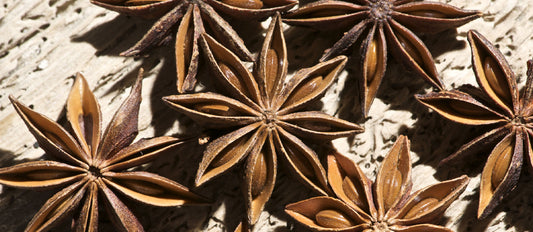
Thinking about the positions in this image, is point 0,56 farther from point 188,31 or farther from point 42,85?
point 188,31

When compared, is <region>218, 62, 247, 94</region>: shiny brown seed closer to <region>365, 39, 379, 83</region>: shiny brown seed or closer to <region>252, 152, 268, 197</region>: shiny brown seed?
<region>252, 152, 268, 197</region>: shiny brown seed

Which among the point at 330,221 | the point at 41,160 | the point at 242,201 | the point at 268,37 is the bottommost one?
the point at 330,221

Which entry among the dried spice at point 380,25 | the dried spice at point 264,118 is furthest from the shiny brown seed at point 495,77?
the dried spice at point 264,118

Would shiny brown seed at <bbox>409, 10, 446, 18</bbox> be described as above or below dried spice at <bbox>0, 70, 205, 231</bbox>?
above

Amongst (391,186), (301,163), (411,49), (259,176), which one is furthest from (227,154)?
(411,49)

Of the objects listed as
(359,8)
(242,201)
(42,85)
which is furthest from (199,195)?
(359,8)

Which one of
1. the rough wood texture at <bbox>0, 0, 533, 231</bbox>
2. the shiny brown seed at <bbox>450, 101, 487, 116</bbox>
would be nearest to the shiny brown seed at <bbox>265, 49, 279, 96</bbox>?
the rough wood texture at <bbox>0, 0, 533, 231</bbox>

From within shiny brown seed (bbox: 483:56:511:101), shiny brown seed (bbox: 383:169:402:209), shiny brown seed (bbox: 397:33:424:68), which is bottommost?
shiny brown seed (bbox: 383:169:402:209)
